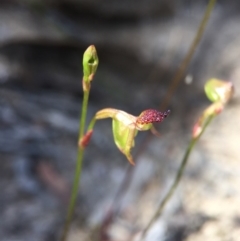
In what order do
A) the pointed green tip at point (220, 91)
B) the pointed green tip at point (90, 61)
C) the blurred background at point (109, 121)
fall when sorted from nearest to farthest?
the pointed green tip at point (90, 61)
the pointed green tip at point (220, 91)
the blurred background at point (109, 121)

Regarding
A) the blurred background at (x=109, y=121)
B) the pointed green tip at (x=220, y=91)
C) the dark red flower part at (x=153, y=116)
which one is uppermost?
the blurred background at (x=109, y=121)

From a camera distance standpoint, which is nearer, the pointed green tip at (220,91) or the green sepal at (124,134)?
the green sepal at (124,134)

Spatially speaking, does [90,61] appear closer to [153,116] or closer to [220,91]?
[153,116]

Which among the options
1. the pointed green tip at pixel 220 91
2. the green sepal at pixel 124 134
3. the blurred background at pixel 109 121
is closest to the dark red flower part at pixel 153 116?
the green sepal at pixel 124 134

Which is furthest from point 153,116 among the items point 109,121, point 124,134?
point 109,121

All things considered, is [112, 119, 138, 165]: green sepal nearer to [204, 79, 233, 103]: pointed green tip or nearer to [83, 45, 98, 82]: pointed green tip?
[83, 45, 98, 82]: pointed green tip

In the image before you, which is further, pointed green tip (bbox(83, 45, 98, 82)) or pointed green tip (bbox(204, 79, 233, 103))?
pointed green tip (bbox(204, 79, 233, 103))

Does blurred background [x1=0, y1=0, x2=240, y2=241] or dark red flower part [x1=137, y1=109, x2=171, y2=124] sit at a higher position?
blurred background [x1=0, y1=0, x2=240, y2=241]

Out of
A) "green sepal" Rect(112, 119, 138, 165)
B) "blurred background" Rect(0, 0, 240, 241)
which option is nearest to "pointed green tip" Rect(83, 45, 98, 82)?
"green sepal" Rect(112, 119, 138, 165)

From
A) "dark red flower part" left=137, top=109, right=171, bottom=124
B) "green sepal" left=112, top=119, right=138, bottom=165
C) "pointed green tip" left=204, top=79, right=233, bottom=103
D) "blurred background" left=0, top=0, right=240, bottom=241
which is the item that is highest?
"blurred background" left=0, top=0, right=240, bottom=241

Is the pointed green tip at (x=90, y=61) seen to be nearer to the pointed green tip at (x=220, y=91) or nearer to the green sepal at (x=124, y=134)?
the green sepal at (x=124, y=134)
